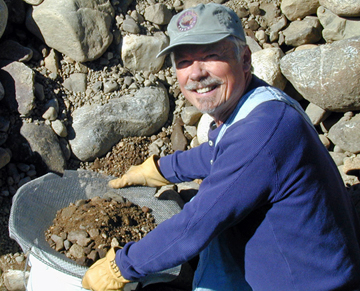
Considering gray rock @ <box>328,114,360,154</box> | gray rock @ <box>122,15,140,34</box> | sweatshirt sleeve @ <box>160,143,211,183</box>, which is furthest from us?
gray rock @ <box>122,15,140,34</box>

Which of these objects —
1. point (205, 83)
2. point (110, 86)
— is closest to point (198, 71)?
A: point (205, 83)

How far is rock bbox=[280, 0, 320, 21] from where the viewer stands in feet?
10.2

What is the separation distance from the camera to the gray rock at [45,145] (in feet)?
9.04

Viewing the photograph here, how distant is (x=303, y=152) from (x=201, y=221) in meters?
0.46

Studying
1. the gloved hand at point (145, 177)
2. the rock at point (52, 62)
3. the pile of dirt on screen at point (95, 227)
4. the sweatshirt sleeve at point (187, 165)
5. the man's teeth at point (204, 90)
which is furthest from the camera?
the rock at point (52, 62)

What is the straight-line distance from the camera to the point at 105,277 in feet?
5.73

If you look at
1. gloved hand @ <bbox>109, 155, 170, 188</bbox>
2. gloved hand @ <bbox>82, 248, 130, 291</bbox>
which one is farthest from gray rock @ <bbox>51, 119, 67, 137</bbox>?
gloved hand @ <bbox>82, 248, 130, 291</bbox>

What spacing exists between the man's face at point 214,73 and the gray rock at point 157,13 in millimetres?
1638

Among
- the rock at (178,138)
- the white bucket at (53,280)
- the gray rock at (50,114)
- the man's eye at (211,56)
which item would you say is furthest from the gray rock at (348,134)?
the gray rock at (50,114)

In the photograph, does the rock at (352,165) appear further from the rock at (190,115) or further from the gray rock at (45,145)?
the gray rock at (45,145)

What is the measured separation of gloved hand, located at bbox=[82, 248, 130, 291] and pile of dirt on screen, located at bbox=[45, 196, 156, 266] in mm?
189

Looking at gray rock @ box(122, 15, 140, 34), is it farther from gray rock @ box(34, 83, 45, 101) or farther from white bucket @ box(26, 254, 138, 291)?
white bucket @ box(26, 254, 138, 291)

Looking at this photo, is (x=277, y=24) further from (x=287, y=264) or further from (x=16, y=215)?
(x=16, y=215)

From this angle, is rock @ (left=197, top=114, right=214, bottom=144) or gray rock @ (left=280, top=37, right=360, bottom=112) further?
rock @ (left=197, top=114, right=214, bottom=144)
